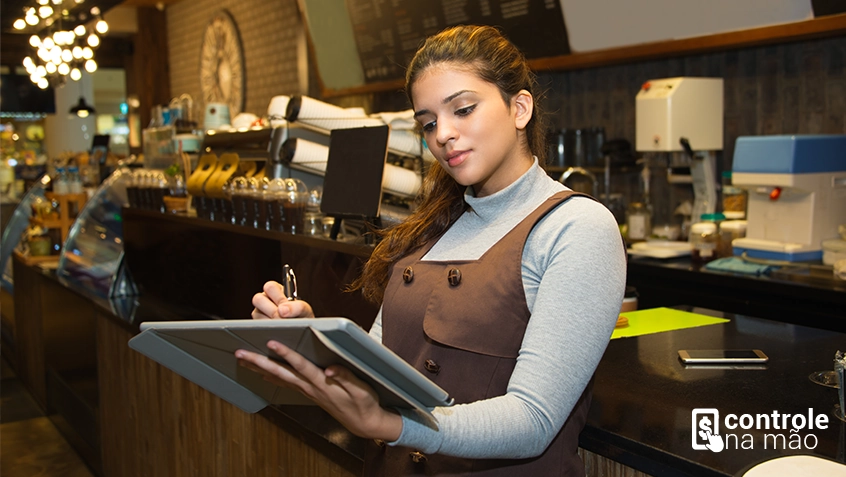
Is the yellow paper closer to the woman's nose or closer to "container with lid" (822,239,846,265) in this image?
the woman's nose

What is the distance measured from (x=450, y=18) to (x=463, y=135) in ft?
13.3

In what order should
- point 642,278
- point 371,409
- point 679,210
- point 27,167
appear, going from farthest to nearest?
point 27,167 < point 679,210 < point 642,278 < point 371,409

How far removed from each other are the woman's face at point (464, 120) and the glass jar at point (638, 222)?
2.99 meters

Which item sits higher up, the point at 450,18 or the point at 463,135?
the point at 450,18

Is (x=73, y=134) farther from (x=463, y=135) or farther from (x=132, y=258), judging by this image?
(x=463, y=135)

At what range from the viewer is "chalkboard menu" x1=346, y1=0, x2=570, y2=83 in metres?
4.42

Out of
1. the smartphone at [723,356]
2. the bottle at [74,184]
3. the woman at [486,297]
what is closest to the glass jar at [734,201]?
the smartphone at [723,356]

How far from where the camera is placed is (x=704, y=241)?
3.75m

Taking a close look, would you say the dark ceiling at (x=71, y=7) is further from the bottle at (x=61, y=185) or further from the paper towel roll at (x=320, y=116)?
the paper towel roll at (x=320, y=116)

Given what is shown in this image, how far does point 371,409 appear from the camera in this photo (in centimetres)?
104

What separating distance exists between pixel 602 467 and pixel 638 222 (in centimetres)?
297

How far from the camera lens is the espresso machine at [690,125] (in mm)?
3752

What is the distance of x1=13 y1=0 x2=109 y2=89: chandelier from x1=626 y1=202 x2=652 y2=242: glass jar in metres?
5.03

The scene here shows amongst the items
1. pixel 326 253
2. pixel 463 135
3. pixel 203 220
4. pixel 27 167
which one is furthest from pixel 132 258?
pixel 27 167
